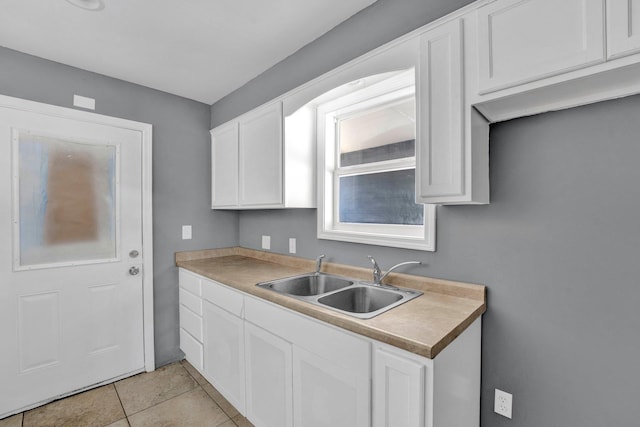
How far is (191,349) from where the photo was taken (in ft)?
8.09

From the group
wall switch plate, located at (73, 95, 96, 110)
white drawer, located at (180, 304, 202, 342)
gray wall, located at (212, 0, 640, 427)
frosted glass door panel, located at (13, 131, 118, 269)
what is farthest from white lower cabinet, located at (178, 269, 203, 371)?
gray wall, located at (212, 0, 640, 427)

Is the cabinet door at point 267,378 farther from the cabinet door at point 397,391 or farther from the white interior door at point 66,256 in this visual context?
the white interior door at point 66,256

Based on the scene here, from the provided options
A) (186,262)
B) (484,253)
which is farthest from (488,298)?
(186,262)

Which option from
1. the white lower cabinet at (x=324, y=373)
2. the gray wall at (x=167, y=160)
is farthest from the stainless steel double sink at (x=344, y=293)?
the gray wall at (x=167, y=160)

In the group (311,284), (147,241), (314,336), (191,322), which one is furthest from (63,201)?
(314,336)

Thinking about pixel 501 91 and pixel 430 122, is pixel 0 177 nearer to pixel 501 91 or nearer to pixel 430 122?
pixel 430 122

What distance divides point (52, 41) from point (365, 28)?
6.77ft

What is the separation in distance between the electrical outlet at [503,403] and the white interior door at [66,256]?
2.65m

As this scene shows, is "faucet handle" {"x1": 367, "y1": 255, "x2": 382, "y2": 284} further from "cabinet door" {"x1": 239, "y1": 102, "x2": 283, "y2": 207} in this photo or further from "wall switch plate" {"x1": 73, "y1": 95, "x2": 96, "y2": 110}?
"wall switch plate" {"x1": 73, "y1": 95, "x2": 96, "y2": 110}

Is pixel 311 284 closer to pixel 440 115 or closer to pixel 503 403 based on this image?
pixel 503 403

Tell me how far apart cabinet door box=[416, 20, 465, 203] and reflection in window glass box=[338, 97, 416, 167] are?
457mm

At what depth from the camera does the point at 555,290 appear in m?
1.21

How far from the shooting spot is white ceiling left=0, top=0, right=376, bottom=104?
167 centimetres

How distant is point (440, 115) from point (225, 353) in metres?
1.95
